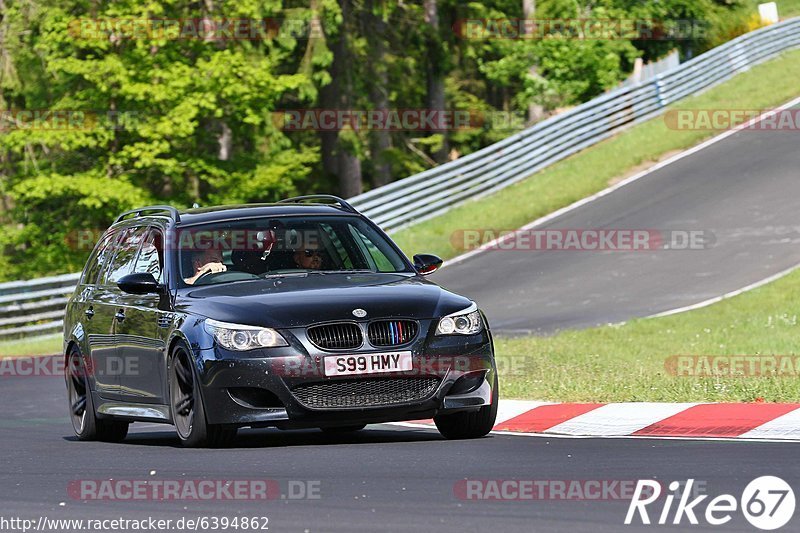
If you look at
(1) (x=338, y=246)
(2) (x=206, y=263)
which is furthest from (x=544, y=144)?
(2) (x=206, y=263)

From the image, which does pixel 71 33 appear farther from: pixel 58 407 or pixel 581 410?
pixel 581 410

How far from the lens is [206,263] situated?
11.2 m

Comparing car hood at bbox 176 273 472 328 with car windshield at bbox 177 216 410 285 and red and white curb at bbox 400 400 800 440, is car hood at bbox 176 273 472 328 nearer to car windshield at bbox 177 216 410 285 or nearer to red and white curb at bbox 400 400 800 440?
car windshield at bbox 177 216 410 285

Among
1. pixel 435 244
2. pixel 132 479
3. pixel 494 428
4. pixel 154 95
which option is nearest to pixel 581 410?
pixel 494 428

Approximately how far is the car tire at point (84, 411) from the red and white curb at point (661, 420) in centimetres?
285

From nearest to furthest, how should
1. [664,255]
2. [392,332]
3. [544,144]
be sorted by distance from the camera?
[392,332], [664,255], [544,144]

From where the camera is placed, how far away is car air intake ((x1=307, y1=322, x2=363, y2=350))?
9.98 metres

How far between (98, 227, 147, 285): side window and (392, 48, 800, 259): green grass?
704 inches

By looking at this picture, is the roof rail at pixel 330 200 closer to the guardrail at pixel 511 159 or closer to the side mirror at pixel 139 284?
the side mirror at pixel 139 284

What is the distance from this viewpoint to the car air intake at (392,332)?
33.0 ft

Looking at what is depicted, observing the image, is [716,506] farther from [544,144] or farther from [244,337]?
[544,144]

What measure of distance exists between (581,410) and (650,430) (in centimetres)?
118

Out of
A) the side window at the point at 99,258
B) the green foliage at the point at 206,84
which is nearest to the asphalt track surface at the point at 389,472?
the side window at the point at 99,258

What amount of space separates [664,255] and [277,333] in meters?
→ 17.5
